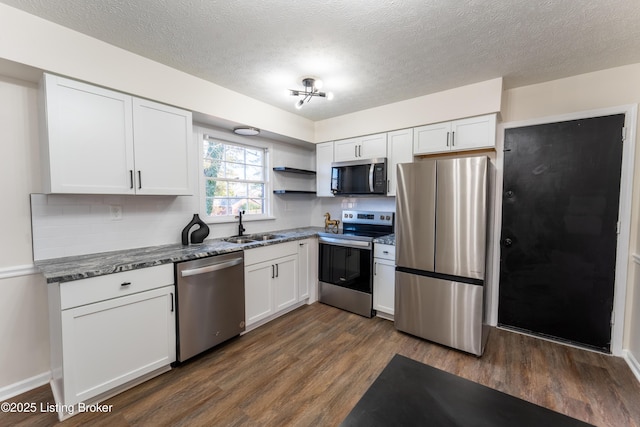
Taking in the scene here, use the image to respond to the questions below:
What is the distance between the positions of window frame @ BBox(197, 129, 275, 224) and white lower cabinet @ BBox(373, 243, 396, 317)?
5.06 ft

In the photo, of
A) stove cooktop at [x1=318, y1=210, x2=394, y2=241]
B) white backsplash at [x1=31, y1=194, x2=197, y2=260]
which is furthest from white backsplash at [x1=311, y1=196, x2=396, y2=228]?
white backsplash at [x1=31, y1=194, x2=197, y2=260]

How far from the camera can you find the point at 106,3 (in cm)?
157

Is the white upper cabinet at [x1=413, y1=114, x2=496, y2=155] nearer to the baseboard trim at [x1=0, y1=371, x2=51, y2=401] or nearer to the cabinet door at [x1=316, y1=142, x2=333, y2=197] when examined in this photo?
the cabinet door at [x1=316, y1=142, x2=333, y2=197]

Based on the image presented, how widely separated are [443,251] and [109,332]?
2651 millimetres

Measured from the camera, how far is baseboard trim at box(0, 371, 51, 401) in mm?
1845

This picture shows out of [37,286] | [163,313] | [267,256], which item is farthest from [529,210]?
[37,286]

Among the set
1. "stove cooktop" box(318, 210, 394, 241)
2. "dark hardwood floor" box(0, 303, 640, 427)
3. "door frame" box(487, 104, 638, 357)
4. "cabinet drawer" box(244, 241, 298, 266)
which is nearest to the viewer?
"dark hardwood floor" box(0, 303, 640, 427)

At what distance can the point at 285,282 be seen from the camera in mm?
3086

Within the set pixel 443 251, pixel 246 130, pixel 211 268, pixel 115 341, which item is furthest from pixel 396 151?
pixel 115 341

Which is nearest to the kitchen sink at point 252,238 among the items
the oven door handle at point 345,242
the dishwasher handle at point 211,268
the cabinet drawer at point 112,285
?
the dishwasher handle at point 211,268

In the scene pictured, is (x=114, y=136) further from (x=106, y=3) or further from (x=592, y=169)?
(x=592, y=169)

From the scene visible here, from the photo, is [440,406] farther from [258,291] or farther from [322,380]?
[258,291]

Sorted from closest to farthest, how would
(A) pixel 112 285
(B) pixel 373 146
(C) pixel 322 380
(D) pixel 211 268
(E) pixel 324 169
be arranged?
(A) pixel 112 285 → (C) pixel 322 380 → (D) pixel 211 268 → (B) pixel 373 146 → (E) pixel 324 169

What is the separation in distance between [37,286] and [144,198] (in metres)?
0.95
